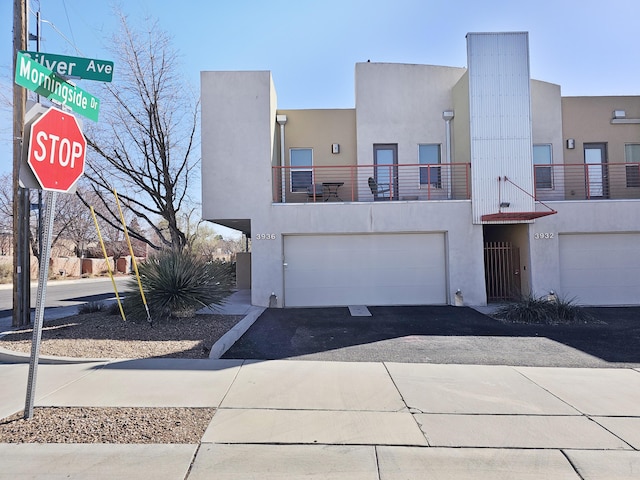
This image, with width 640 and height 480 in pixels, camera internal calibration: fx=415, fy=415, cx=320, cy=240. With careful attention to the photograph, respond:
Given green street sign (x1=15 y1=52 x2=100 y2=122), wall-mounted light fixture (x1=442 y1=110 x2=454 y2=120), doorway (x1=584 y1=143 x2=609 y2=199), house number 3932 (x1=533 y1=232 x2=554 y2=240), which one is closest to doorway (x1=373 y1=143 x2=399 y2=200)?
wall-mounted light fixture (x1=442 y1=110 x2=454 y2=120)

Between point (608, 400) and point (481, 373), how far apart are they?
1.53 metres

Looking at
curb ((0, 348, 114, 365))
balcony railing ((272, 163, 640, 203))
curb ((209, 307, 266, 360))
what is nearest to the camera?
curb ((0, 348, 114, 365))

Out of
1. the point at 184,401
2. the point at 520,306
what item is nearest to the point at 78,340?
the point at 184,401

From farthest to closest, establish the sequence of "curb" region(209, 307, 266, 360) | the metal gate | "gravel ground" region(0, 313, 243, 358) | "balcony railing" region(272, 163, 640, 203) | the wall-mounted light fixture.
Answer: the wall-mounted light fixture, "balcony railing" region(272, 163, 640, 203), the metal gate, "gravel ground" region(0, 313, 243, 358), "curb" region(209, 307, 266, 360)

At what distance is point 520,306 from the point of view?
1005cm

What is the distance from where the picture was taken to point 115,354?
22.2 feet

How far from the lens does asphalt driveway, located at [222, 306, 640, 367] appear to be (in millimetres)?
6832

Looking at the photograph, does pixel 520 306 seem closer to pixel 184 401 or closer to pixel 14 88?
pixel 184 401

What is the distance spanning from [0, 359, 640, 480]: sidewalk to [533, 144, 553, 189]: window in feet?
29.5

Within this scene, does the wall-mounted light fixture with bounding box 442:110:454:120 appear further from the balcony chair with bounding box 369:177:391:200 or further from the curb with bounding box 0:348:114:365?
the curb with bounding box 0:348:114:365

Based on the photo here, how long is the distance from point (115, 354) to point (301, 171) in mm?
9041

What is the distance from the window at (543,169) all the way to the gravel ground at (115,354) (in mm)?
10778

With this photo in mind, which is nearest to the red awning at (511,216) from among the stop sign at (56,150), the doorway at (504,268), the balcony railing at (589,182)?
the doorway at (504,268)

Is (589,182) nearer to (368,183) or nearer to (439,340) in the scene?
(368,183)
